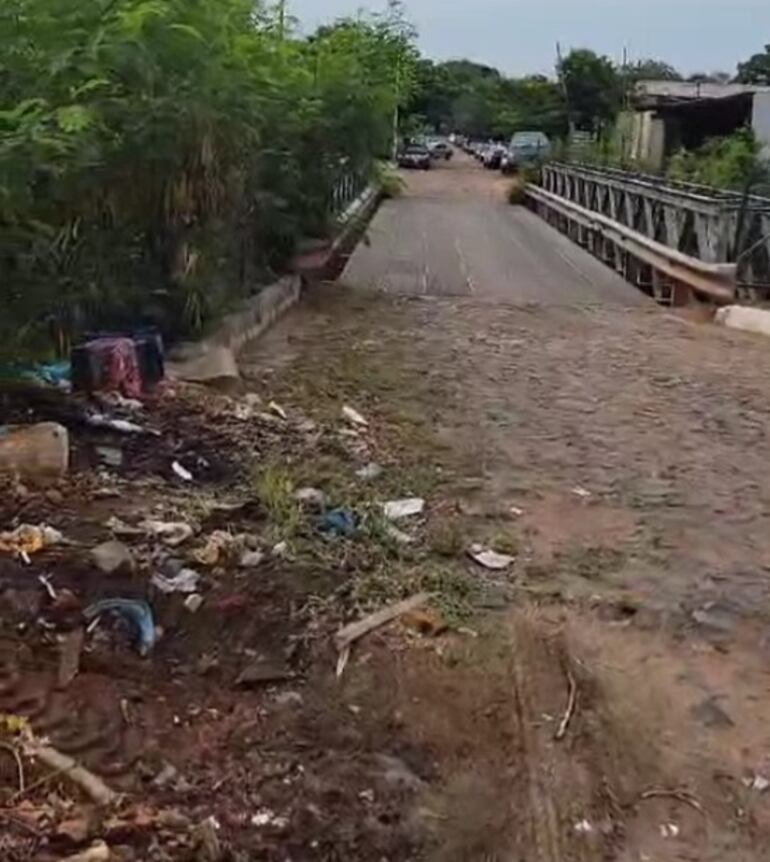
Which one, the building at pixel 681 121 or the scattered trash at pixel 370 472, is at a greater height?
the building at pixel 681 121

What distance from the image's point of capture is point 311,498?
514 centimetres

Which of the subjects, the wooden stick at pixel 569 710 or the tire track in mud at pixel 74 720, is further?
the wooden stick at pixel 569 710

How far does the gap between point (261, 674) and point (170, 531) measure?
3.58 ft

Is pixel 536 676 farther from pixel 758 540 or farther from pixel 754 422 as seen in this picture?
pixel 754 422

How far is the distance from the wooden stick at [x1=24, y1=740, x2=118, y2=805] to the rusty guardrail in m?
9.91

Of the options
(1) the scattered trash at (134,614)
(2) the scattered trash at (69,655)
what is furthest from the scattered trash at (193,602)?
(2) the scattered trash at (69,655)

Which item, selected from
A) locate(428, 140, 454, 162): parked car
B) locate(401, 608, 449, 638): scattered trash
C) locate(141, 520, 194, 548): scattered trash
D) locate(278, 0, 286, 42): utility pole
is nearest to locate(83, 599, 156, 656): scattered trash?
locate(141, 520, 194, 548): scattered trash

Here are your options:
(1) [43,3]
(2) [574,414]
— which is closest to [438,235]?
(2) [574,414]

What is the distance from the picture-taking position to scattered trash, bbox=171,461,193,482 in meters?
5.36

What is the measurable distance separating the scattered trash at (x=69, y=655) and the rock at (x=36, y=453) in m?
1.38

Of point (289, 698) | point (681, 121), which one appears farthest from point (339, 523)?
point (681, 121)

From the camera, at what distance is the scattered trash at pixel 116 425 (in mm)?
5809

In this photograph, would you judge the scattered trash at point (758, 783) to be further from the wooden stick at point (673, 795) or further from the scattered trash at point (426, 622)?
the scattered trash at point (426, 622)

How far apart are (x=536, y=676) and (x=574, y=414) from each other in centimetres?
359
